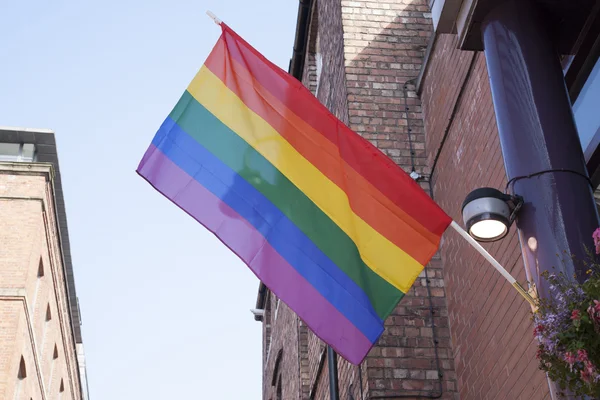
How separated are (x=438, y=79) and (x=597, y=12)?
3568 millimetres

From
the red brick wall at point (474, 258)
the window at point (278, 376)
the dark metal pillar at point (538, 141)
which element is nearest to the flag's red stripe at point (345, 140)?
the dark metal pillar at point (538, 141)

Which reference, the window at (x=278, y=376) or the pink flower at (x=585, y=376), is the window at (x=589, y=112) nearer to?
the pink flower at (x=585, y=376)

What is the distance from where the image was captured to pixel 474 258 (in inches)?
306

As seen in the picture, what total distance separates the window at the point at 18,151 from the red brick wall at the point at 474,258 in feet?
67.3

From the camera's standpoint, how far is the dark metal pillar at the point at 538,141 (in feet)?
15.0

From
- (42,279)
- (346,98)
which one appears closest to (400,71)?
(346,98)

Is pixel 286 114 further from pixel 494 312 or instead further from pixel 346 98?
pixel 346 98

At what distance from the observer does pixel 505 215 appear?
4777 mm

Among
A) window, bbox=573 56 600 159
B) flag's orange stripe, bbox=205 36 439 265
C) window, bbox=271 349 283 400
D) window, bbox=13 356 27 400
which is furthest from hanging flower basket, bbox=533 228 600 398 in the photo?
window, bbox=13 356 27 400

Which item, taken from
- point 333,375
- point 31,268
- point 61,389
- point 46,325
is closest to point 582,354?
point 333,375

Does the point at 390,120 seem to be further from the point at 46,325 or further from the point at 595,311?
the point at 46,325

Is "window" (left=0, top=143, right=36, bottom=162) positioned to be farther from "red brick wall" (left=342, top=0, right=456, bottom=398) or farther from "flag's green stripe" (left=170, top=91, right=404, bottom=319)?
"flag's green stripe" (left=170, top=91, right=404, bottom=319)

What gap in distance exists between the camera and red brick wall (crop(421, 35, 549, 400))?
6.69 meters

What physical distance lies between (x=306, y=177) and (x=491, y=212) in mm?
1881
